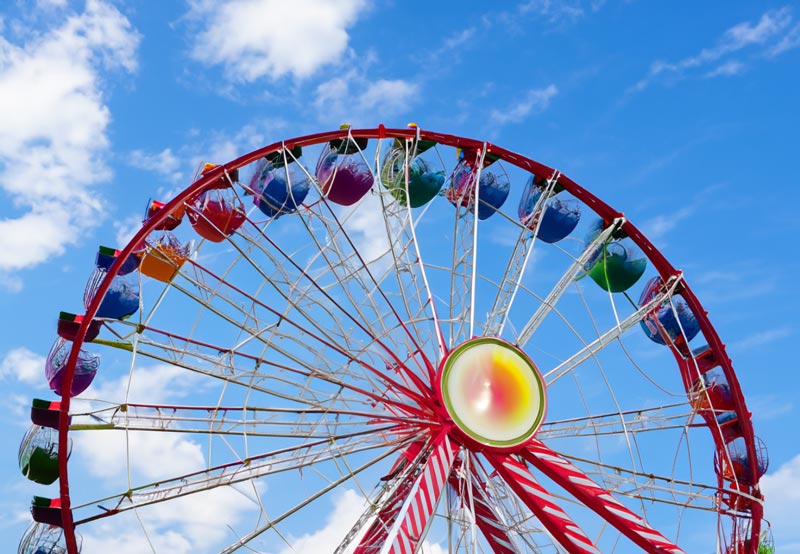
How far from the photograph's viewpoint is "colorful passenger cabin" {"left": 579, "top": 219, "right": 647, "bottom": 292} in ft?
56.9

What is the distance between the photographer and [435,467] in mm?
13086

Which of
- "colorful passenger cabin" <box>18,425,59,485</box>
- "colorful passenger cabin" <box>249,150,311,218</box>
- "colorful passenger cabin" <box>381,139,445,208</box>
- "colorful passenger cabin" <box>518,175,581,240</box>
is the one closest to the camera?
"colorful passenger cabin" <box>18,425,59,485</box>

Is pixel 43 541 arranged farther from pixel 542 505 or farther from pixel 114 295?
pixel 542 505

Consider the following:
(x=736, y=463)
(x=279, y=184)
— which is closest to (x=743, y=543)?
(x=736, y=463)

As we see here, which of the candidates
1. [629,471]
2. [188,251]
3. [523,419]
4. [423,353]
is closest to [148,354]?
[188,251]

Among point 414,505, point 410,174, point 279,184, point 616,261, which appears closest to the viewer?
point 414,505

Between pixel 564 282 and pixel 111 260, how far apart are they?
6.98m

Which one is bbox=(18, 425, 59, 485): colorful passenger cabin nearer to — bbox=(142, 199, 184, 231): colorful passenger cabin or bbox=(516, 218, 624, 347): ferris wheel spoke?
→ bbox=(142, 199, 184, 231): colorful passenger cabin

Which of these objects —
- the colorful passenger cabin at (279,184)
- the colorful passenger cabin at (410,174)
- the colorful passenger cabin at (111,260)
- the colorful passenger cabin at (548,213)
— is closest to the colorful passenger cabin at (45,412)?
the colorful passenger cabin at (111,260)

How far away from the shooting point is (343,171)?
15688 millimetres

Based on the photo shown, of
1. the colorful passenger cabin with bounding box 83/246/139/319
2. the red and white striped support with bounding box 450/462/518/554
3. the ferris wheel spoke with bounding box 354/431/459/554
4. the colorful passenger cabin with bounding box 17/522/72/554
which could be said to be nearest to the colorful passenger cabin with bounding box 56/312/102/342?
the colorful passenger cabin with bounding box 83/246/139/319

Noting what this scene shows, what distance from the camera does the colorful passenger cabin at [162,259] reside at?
564 inches

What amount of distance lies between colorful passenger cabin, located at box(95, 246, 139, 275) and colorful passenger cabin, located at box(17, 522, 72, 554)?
143 inches

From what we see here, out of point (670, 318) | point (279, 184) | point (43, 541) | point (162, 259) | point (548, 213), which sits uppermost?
point (548, 213)
